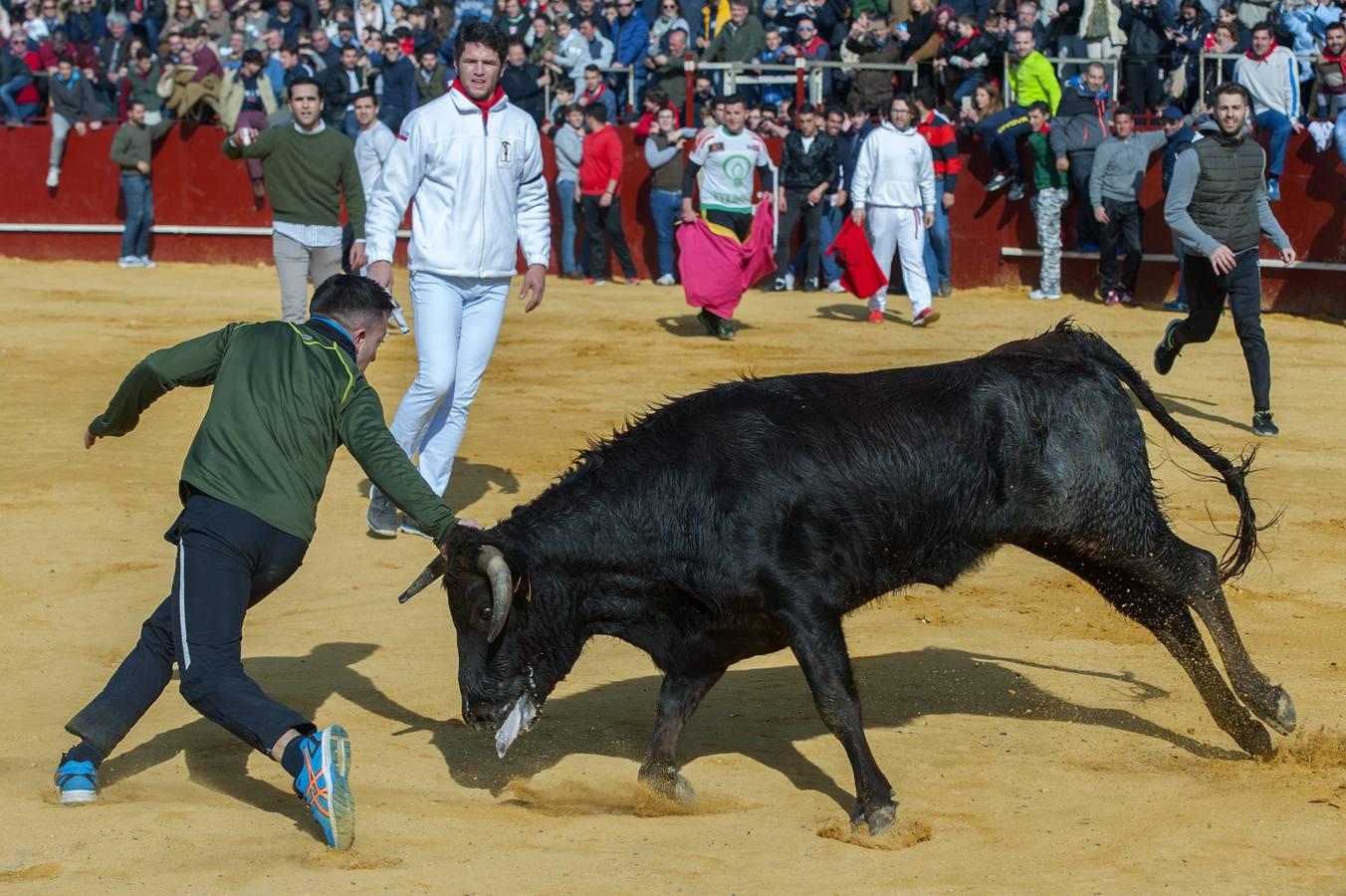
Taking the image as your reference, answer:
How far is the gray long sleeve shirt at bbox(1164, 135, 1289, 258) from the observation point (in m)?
9.17

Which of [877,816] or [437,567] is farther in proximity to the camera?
[437,567]

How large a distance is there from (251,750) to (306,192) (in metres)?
5.79

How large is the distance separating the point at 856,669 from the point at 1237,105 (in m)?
4.89

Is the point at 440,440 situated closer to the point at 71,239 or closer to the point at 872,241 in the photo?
the point at 872,241

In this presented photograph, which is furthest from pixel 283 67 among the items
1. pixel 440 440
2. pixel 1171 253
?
pixel 440 440

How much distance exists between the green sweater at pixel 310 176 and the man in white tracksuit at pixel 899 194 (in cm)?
492

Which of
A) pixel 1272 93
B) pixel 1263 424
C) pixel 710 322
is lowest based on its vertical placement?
pixel 710 322

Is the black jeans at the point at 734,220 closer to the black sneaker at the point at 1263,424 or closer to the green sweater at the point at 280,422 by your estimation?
the black sneaker at the point at 1263,424

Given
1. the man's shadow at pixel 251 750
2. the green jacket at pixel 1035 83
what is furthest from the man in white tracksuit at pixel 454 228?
the green jacket at pixel 1035 83

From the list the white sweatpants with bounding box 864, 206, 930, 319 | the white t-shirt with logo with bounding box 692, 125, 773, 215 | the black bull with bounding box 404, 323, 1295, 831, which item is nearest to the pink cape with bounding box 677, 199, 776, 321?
the white t-shirt with logo with bounding box 692, 125, 773, 215

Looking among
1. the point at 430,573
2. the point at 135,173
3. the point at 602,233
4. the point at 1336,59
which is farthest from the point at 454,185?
the point at 135,173

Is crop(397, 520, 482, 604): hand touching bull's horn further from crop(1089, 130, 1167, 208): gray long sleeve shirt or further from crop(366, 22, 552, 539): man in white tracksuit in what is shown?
crop(1089, 130, 1167, 208): gray long sleeve shirt

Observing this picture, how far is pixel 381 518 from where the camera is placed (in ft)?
24.9

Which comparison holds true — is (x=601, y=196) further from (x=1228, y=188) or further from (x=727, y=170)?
(x=1228, y=188)
